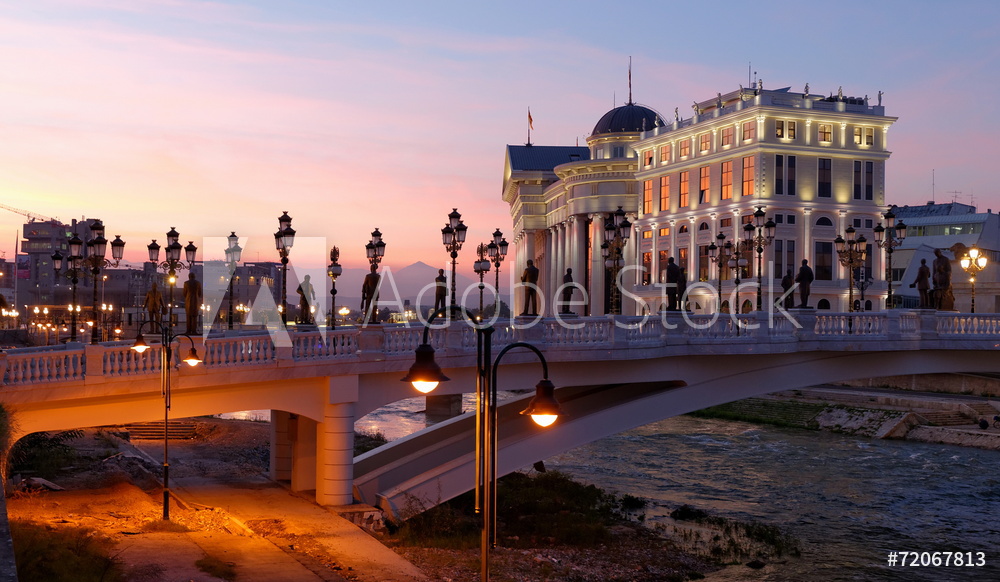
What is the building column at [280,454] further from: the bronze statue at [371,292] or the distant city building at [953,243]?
the distant city building at [953,243]

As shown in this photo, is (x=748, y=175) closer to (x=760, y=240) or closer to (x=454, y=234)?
(x=760, y=240)

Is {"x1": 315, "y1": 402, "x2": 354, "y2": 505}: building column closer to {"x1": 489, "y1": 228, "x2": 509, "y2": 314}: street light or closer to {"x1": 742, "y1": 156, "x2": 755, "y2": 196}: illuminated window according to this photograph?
{"x1": 489, "y1": 228, "x2": 509, "y2": 314}: street light

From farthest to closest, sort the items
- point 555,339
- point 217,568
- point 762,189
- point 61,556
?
point 762,189
point 555,339
point 217,568
point 61,556

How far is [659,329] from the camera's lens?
27281 millimetres

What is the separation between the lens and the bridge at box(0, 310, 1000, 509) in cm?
2056

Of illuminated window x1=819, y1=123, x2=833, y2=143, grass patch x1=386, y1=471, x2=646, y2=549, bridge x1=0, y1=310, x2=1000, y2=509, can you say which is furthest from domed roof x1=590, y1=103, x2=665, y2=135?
bridge x1=0, y1=310, x2=1000, y2=509

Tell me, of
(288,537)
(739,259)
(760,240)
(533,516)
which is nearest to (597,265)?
(760,240)

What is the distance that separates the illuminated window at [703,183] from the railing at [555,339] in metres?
41.7

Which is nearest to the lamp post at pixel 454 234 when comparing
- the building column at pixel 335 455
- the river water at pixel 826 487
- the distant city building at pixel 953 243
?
the building column at pixel 335 455

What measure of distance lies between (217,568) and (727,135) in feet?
190

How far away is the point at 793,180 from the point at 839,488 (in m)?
32.2

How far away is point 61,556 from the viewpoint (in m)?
15.7

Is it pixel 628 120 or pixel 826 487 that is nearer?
pixel 826 487

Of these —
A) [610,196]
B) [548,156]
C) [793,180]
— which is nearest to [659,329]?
[793,180]
